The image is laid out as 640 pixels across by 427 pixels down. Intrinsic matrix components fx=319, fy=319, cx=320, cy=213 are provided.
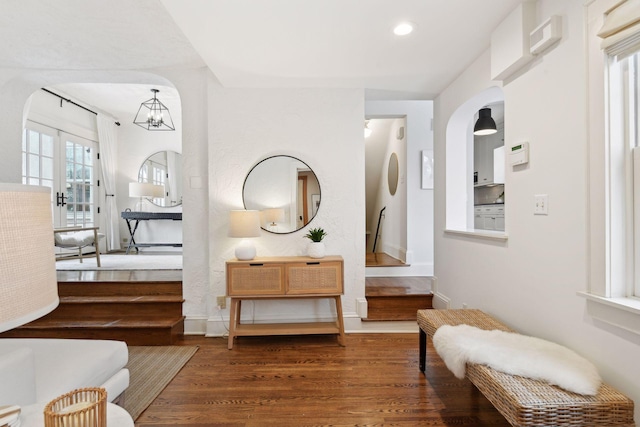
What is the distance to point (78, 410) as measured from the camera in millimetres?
716

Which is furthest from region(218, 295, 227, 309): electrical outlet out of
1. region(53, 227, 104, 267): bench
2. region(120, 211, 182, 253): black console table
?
region(120, 211, 182, 253): black console table

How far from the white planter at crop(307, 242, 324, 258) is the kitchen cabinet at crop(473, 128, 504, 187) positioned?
393 centimetres

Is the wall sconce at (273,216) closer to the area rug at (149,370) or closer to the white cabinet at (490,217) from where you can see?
the area rug at (149,370)

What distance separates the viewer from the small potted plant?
2.95 metres

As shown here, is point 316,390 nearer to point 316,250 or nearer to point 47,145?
point 316,250

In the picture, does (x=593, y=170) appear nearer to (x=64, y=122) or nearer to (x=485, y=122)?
(x=485, y=122)

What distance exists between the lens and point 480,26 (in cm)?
216

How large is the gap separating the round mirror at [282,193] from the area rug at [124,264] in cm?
173

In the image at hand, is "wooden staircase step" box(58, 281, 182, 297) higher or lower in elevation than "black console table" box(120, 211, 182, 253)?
lower

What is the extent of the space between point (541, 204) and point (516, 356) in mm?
894

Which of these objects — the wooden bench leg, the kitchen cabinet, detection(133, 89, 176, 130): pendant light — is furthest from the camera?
the kitchen cabinet

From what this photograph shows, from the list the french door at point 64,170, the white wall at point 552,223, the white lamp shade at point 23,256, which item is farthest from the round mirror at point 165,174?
the white lamp shade at point 23,256

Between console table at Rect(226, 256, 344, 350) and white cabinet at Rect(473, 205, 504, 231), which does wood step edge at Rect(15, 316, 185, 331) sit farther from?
white cabinet at Rect(473, 205, 504, 231)

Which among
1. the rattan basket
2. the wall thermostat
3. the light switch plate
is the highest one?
the wall thermostat
